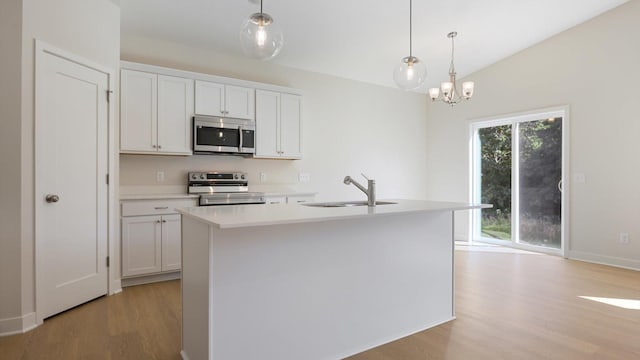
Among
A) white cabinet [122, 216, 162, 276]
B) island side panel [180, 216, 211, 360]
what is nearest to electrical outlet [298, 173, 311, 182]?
white cabinet [122, 216, 162, 276]

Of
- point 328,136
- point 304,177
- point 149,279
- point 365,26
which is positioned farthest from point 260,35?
point 328,136

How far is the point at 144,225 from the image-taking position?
3.59 metres

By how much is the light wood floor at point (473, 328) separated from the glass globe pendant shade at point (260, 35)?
199 centimetres

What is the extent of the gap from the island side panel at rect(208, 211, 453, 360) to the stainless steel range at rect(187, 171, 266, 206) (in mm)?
2154

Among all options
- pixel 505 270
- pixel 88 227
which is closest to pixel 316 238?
pixel 88 227

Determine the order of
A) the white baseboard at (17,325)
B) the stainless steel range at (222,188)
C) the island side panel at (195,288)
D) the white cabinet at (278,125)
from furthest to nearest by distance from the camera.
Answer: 1. the white cabinet at (278,125)
2. the stainless steel range at (222,188)
3. the white baseboard at (17,325)
4. the island side panel at (195,288)

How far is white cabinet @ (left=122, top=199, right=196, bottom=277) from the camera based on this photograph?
3514 millimetres

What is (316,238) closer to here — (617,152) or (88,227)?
(88,227)

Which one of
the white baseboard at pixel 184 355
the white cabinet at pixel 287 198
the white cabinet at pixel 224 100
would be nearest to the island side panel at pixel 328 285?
the white baseboard at pixel 184 355

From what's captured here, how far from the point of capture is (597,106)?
14.9 feet

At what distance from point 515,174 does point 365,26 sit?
3235 millimetres

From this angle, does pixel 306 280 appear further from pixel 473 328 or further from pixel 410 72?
pixel 410 72

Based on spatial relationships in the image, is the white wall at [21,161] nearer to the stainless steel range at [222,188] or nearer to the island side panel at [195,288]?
the island side panel at [195,288]

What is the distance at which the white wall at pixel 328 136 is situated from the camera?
13.6 feet
